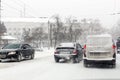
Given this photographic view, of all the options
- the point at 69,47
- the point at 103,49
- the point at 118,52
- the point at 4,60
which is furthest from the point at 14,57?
the point at 118,52

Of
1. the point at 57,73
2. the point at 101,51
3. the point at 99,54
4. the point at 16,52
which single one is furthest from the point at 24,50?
the point at 57,73

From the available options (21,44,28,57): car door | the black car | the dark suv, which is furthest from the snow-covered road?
(21,44,28,57): car door

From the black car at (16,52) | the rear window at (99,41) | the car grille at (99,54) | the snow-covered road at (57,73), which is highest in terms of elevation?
the rear window at (99,41)

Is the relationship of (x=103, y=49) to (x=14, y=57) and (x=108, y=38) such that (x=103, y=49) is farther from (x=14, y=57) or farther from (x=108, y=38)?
(x=14, y=57)

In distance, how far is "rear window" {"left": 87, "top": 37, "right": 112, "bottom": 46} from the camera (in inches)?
754

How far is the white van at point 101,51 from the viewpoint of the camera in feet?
61.9

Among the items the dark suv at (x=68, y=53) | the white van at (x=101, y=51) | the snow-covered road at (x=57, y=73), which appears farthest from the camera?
the dark suv at (x=68, y=53)

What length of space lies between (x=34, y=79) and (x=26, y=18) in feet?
436

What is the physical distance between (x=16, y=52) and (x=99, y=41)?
8.39 meters

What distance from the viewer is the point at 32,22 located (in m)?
141

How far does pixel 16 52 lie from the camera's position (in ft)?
82.4

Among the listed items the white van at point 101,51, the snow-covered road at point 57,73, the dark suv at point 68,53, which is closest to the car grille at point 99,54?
the white van at point 101,51

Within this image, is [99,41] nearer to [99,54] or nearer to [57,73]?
[99,54]

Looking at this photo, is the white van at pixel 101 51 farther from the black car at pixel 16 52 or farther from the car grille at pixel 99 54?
the black car at pixel 16 52
